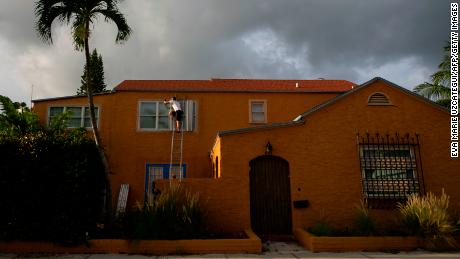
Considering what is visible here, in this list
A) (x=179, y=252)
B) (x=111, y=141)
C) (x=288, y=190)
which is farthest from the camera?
(x=111, y=141)

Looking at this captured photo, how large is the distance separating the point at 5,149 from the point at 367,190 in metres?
A: 10.7

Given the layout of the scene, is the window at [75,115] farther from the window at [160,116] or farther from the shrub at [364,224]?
the shrub at [364,224]

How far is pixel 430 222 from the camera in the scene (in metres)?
9.48

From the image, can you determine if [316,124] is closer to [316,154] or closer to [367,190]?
[316,154]

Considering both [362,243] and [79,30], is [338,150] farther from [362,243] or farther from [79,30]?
[79,30]

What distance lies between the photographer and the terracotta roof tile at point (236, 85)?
1795 cm

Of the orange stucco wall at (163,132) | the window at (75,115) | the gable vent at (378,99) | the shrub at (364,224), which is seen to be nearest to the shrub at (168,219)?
the shrub at (364,224)

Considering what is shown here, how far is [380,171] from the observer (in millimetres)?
11688

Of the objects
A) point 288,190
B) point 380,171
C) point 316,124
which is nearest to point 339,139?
point 316,124

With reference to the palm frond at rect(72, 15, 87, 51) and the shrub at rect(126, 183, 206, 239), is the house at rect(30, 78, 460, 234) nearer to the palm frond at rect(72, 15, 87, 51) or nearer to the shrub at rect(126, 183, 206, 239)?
the shrub at rect(126, 183, 206, 239)

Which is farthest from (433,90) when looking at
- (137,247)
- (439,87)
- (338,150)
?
(137,247)

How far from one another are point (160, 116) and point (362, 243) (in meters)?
11.3

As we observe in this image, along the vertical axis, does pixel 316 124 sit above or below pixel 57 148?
above

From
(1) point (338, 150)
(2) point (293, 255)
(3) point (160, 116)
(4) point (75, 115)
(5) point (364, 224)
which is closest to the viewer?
(2) point (293, 255)
